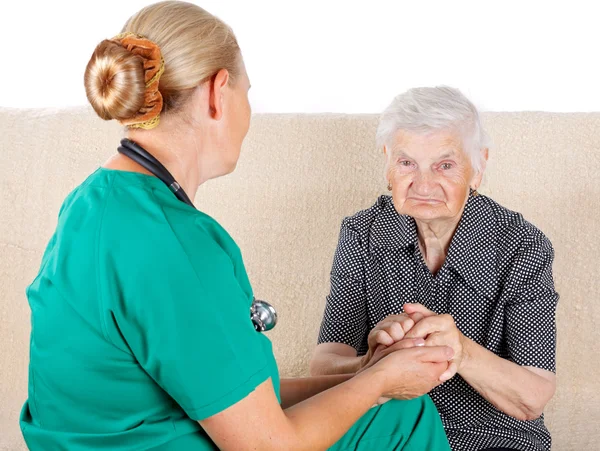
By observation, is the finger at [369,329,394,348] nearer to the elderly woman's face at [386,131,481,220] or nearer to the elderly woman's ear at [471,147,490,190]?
the elderly woman's face at [386,131,481,220]

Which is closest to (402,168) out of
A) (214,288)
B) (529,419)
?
(529,419)

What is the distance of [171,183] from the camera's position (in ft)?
4.09

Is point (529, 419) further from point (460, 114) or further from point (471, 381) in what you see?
point (460, 114)

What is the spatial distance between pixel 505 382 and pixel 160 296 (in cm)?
87

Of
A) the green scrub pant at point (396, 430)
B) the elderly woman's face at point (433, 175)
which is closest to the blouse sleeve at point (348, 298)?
the elderly woman's face at point (433, 175)

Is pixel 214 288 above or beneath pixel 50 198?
above

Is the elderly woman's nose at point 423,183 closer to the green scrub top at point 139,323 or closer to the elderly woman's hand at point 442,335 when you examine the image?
the elderly woman's hand at point 442,335

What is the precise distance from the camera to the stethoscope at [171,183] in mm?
1243

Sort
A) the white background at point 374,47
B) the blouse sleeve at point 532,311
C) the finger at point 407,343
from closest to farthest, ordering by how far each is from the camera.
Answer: the finger at point 407,343, the blouse sleeve at point 532,311, the white background at point 374,47

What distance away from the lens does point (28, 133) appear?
2.55 meters

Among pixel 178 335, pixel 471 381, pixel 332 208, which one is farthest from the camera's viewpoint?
pixel 332 208

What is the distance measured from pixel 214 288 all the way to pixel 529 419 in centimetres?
94

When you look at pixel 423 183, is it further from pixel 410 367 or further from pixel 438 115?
pixel 410 367

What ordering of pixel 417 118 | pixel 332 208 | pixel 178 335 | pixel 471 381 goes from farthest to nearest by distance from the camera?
pixel 332 208, pixel 417 118, pixel 471 381, pixel 178 335
